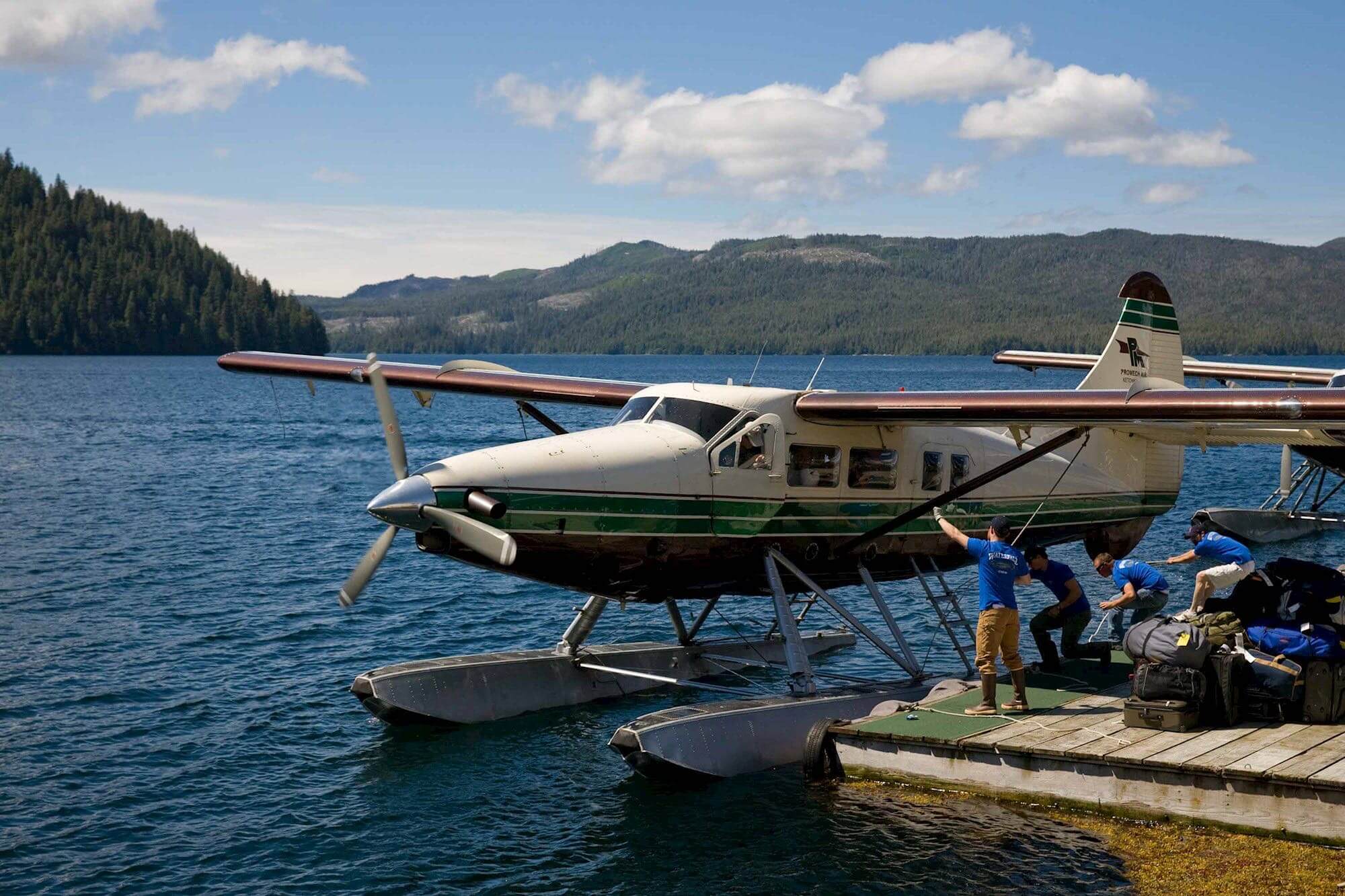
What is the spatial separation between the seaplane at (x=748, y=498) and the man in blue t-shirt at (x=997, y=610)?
142 centimetres

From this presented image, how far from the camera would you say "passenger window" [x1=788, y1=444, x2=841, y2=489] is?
1368cm

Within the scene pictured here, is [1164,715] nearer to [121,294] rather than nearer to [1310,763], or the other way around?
[1310,763]

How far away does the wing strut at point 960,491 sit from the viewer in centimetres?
1333

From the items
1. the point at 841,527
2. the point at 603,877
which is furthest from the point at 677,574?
the point at 603,877

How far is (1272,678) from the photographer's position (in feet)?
37.9

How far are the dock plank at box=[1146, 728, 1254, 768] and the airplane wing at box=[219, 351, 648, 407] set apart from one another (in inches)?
287

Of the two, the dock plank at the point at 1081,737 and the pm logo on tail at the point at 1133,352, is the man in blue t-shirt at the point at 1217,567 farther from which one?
the pm logo on tail at the point at 1133,352

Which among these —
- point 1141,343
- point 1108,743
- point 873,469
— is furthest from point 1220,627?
point 1141,343

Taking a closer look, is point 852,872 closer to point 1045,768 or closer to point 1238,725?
point 1045,768

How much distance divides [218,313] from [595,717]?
176293 millimetres

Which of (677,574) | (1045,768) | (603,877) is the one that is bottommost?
(603,877)

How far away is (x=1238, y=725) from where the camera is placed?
38.1 ft

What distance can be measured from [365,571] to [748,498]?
13.6 ft

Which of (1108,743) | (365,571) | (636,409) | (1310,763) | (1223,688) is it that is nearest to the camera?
(1310,763)
